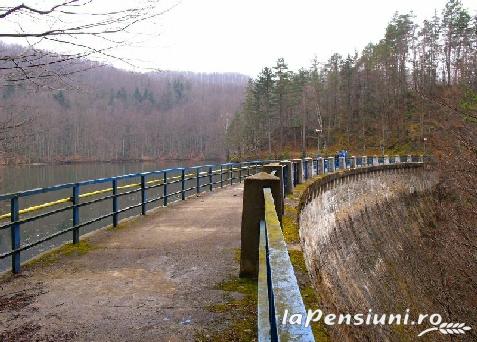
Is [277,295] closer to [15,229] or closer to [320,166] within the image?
[15,229]

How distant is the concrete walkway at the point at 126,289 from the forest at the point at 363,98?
59250mm

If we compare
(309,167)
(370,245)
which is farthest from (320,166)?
(370,245)

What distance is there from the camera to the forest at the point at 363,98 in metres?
68.4

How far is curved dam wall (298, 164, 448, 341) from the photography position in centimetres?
1228

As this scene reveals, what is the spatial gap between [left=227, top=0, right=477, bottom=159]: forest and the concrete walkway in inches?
2333

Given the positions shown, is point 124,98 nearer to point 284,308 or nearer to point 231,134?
point 231,134

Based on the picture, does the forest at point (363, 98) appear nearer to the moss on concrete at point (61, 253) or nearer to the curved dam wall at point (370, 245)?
the curved dam wall at point (370, 245)

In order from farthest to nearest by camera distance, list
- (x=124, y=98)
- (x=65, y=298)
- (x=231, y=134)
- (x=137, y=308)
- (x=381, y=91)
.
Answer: (x=124, y=98) < (x=231, y=134) < (x=381, y=91) < (x=65, y=298) < (x=137, y=308)

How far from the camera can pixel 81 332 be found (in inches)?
171

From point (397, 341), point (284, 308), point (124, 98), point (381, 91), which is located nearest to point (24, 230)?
point (397, 341)

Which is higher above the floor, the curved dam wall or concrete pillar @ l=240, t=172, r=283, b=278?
concrete pillar @ l=240, t=172, r=283, b=278

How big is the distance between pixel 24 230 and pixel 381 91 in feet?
210

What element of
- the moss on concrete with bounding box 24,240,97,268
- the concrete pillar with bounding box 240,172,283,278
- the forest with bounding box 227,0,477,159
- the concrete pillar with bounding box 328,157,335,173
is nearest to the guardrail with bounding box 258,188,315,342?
the concrete pillar with bounding box 240,172,283,278

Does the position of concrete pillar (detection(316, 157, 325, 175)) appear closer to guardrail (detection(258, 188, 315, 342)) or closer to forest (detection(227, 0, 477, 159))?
guardrail (detection(258, 188, 315, 342))
